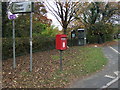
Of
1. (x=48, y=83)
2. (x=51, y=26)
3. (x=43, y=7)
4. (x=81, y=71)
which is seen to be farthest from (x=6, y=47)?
(x=51, y=26)

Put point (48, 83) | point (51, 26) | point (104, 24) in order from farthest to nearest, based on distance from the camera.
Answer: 1. point (104, 24)
2. point (51, 26)
3. point (48, 83)

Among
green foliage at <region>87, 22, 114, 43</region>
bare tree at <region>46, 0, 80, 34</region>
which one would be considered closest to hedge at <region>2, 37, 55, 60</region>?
bare tree at <region>46, 0, 80, 34</region>

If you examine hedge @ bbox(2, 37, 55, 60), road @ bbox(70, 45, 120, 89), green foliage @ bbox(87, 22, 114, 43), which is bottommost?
road @ bbox(70, 45, 120, 89)

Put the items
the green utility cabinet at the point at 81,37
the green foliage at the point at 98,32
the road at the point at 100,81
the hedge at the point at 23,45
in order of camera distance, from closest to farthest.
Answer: the road at the point at 100,81 → the hedge at the point at 23,45 → the green utility cabinet at the point at 81,37 → the green foliage at the point at 98,32

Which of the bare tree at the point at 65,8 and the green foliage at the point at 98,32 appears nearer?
the bare tree at the point at 65,8

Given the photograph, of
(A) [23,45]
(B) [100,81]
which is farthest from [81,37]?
(B) [100,81]

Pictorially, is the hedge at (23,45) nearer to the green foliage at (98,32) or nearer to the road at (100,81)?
the road at (100,81)

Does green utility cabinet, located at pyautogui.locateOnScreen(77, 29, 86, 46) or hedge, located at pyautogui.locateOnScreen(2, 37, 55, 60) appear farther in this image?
green utility cabinet, located at pyautogui.locateOnScreen(77, 29, 86, 46)

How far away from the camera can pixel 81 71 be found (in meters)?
5.43

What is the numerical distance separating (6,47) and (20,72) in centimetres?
235

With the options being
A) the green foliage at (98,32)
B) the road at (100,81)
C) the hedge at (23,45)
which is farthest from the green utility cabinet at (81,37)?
the road at (100,81)

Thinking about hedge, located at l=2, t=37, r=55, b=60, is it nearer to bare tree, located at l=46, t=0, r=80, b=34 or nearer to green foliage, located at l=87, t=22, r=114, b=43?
bare tree, located at l=46, t=0, r=80, b=34

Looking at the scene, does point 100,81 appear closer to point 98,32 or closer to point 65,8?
point 65,8

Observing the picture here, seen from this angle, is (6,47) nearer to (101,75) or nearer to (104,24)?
(101,75)
